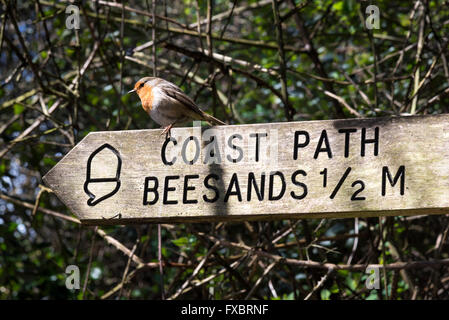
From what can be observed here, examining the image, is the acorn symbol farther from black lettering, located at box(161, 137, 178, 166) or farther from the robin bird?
the robin bird

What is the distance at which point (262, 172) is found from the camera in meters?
2.00

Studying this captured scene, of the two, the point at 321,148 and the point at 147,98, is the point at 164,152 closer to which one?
the point at 321,148

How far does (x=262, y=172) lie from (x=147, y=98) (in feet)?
3.67

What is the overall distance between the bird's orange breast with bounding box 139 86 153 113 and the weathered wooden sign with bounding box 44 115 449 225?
0.77 metres

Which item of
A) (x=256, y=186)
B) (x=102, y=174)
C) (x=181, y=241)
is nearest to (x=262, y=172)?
(x=256, y=186)

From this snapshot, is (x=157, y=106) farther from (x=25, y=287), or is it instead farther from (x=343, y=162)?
(x=25, y=287)

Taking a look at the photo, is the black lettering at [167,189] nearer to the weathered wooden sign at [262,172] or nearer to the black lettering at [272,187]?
the weathered wooden sign at [262,172]

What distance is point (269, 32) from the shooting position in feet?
17.4

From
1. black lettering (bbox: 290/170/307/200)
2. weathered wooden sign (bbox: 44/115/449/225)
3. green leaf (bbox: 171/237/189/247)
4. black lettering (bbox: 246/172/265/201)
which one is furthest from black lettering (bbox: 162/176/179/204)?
green leaf (bbox: 171/237/189/247)

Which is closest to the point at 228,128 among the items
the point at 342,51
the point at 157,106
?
the point at 157,106

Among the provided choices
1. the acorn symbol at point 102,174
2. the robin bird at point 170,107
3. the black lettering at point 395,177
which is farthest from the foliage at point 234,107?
the black lettering at point 395,177

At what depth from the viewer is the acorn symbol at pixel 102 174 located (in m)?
2.09
